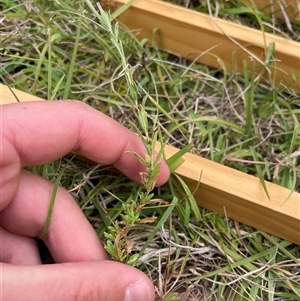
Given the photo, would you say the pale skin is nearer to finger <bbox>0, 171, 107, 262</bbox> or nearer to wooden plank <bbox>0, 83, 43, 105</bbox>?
finger <bbox>0, 171, 107, 262</bbox>

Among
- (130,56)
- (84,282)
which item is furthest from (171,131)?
(84,282)

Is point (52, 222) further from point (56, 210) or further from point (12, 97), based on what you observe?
point (12, 97)

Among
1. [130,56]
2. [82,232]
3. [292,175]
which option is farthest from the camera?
[130,56]

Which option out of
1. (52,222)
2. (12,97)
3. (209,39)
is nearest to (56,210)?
(52,222)

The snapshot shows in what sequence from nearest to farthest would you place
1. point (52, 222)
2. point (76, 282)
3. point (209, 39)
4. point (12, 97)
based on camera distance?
point (76, 282), point (52, 222), point (12, 97), point (209, 39)

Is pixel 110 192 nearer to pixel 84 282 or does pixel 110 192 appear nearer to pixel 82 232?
pixel 82 232

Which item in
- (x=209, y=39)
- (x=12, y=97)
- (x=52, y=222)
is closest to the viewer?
(x=52, y=222)

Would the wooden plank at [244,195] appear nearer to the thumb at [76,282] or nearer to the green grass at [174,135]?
the green grass at [174,135]

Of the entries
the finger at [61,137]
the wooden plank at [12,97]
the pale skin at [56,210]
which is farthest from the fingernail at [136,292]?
the wooden plank at [12,97]

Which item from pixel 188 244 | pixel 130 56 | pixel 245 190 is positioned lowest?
pixel 188 244
